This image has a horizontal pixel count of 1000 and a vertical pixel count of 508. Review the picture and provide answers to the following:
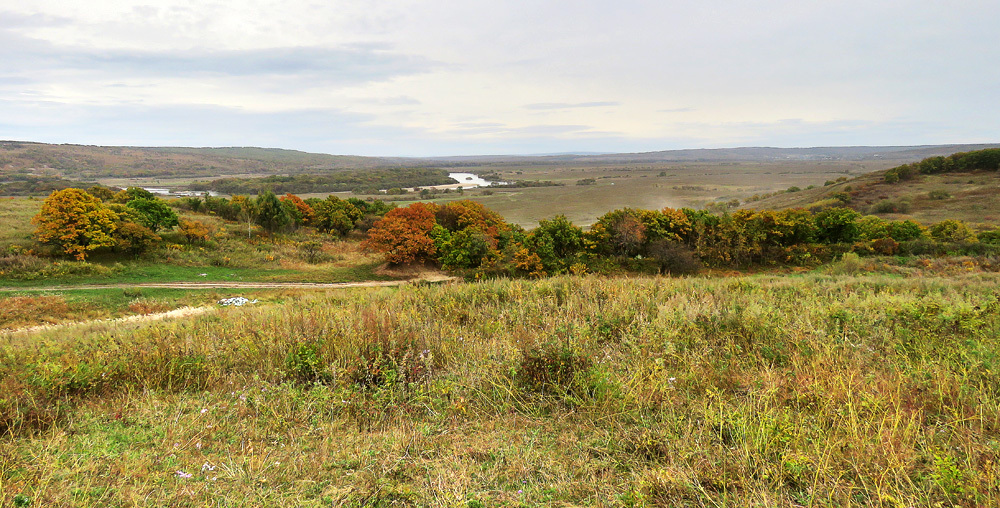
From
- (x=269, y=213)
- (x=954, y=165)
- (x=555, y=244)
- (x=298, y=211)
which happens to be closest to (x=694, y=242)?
(x=555, y=244)

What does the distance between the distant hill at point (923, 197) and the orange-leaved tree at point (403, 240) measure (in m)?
55.6

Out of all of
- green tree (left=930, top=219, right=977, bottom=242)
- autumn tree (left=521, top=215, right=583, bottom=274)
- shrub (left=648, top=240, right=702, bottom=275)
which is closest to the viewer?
autumn tree (left=521, top=215, right=583, bottom=274)

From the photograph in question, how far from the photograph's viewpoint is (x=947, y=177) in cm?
6812

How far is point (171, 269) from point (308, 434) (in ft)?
A: 136

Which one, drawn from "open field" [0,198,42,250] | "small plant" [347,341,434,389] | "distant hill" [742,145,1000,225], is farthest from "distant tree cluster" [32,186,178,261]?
"distant hill" [742,145,1000,225]

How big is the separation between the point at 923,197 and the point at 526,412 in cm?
8067

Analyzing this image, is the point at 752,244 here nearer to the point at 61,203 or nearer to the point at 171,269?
the point at 171,269

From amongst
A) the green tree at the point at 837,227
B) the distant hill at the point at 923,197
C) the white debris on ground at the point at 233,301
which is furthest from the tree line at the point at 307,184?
the green tree at the point at 837,227

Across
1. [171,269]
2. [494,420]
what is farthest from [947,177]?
[171,269]

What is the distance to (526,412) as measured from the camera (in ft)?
12.3

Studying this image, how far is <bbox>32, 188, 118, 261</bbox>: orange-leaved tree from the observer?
33.6 m

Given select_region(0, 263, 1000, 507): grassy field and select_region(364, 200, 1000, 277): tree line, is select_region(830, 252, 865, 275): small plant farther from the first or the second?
select_region(0, 263, 1000, 507): grassy field

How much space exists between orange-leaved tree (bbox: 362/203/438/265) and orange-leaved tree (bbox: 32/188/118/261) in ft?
68.1

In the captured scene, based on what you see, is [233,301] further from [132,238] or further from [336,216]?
[336,216]
